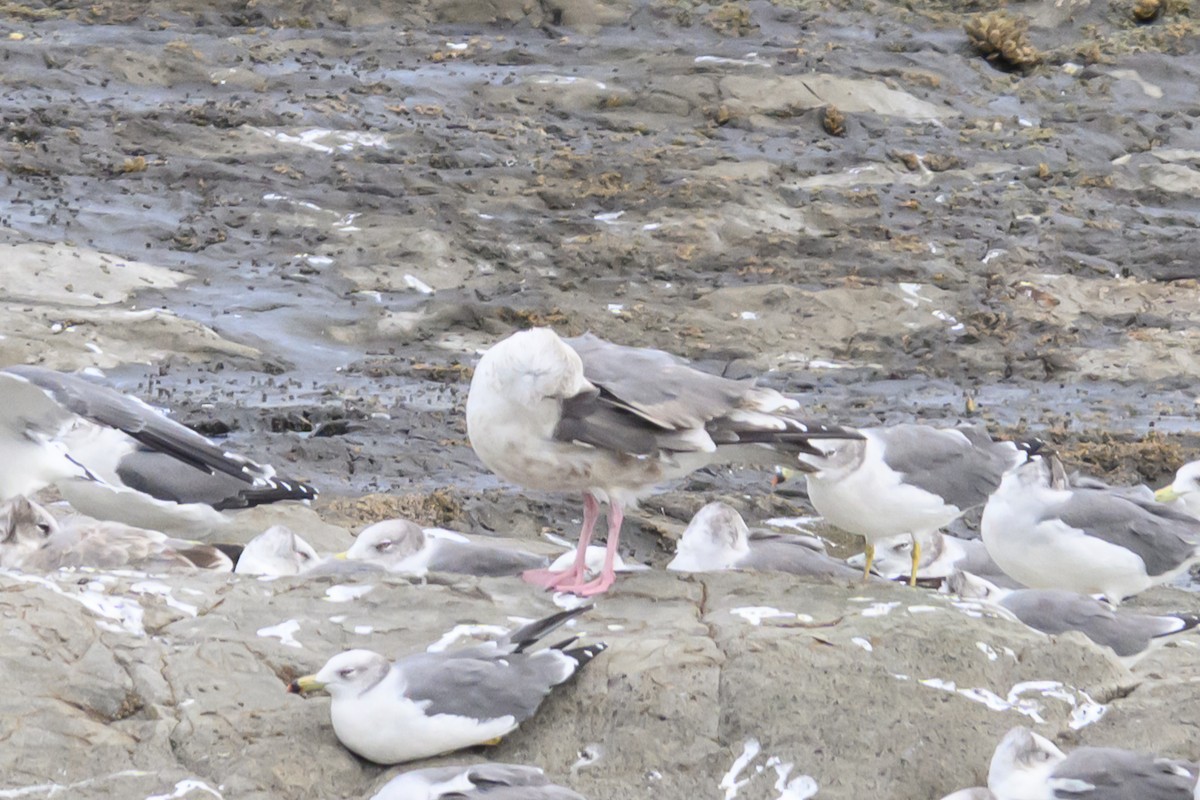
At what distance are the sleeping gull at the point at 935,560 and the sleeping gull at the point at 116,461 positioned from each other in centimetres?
288

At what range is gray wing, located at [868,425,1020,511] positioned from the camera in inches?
270

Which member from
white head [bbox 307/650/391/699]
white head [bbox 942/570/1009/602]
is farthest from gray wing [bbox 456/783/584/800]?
white head [bbox 942/570/1009/602]

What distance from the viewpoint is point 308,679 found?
5.05 meters

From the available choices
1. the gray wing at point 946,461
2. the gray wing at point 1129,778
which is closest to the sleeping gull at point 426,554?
the gray wing at point 946,461

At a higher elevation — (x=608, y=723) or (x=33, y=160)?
(x=608, y=723)

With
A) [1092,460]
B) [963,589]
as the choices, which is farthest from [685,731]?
[1092,460]

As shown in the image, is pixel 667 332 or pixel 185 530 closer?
pixel 185 530

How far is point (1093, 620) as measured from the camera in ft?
21.2

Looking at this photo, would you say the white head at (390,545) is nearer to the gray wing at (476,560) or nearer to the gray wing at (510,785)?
the gray wing at (476,560)

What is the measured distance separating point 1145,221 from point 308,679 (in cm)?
1299

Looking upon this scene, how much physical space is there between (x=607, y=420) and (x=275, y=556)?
2125 mm

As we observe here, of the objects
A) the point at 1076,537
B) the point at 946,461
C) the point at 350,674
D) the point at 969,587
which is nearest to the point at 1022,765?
the point at 350,674

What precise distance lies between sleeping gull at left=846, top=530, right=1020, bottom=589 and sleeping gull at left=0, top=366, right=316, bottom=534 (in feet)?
9.44

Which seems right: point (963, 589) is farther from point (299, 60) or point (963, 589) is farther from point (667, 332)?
point (299, 60)
